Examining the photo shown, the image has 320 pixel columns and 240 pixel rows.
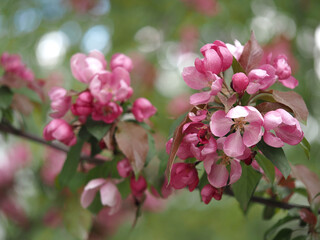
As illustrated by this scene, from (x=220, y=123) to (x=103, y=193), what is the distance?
0.47 m

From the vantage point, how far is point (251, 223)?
9.66 feet

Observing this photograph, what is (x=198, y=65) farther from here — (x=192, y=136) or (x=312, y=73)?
(x=312, y=73)

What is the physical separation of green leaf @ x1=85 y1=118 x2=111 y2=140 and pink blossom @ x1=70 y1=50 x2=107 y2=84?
126 millimetres

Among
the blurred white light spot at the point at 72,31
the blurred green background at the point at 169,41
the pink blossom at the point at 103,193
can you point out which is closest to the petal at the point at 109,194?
the pink blossom at the point at 103,193

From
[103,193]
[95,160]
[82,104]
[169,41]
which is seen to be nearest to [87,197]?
[103,193]

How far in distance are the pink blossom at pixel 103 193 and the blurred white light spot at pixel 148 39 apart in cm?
271

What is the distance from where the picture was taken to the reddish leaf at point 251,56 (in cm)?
92

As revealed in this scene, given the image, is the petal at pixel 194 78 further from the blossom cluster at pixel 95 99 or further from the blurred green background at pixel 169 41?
the blurred green background at pixel 169 41

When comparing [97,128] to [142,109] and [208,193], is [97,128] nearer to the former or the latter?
[142,109]

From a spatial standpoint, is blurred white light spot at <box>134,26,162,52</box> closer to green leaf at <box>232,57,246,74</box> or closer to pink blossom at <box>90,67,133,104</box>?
pink blossom at <box>90,67,133,104</box>

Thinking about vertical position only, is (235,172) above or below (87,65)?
below

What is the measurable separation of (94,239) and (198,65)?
6.56ft

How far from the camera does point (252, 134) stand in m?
0.77

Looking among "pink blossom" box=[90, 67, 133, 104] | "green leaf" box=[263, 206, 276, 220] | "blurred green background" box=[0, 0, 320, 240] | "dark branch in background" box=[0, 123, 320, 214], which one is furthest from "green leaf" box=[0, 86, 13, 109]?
"blurred green background" box=[0, 0, 320, 240]
